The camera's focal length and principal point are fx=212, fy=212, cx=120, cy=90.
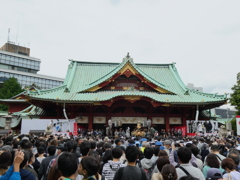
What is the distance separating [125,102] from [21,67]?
148ft

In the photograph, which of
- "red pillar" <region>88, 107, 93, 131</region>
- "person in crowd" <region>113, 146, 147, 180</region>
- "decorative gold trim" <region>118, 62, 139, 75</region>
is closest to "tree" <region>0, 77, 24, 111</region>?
"red pillar" <region>88, 107, 93, 131</region>

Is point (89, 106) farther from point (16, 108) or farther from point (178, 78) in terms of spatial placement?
point (16, 108)

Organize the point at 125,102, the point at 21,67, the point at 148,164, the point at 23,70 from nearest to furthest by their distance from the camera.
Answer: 1. the point at 148,164
2. the point at 125,102
3. the point at 21,67
4. the point at 23,70

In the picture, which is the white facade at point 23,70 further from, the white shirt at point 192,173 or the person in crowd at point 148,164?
the white shirt at point 192,173

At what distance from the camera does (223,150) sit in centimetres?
685

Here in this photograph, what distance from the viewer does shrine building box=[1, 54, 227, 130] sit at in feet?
64.7

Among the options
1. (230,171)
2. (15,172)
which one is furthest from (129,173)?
(230,171)

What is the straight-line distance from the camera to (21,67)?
57125mm

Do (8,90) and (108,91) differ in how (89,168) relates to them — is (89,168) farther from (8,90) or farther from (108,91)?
(8,90)

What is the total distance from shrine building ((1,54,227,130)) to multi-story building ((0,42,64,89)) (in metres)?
36.2

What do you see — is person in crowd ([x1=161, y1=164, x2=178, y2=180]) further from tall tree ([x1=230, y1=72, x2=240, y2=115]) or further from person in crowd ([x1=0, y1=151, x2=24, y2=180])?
tall tree ([x1=230, y1=72, x2=240, y2=115])

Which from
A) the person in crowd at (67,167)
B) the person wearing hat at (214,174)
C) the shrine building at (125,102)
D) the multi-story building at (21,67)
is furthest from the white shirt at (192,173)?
the multi-story building at (21,67)

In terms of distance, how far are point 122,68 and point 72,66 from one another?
8.68m

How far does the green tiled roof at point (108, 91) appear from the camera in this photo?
776 inches
